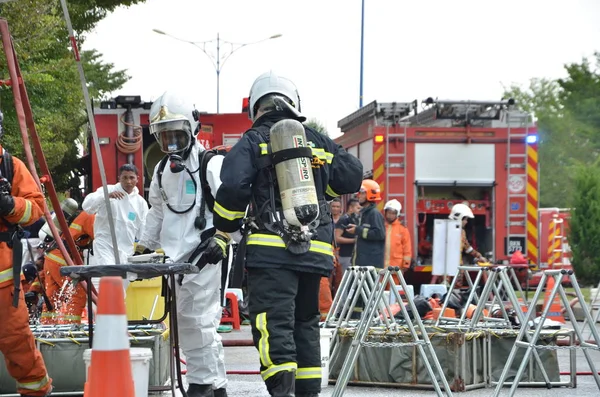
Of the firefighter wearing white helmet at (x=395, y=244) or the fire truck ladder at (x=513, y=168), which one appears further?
the fire truck ladder at (x=513, y=168)

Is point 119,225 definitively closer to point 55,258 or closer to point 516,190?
point 55,258

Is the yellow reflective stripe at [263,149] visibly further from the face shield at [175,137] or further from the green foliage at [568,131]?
the green foliage at [568,131]

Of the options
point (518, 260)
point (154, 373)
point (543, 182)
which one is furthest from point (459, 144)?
point (543, 182)

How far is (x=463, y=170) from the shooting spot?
19.3m

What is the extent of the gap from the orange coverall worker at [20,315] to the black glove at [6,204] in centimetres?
2

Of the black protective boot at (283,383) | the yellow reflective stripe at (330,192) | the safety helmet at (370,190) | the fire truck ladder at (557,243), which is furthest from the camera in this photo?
the fire truck ladder at (557,243)

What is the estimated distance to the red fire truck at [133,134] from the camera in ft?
56.3

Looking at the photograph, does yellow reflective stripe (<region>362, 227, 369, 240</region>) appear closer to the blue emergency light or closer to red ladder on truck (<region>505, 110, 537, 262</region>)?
red ladder on truck (<region>505, 110, 537, 262</region>)

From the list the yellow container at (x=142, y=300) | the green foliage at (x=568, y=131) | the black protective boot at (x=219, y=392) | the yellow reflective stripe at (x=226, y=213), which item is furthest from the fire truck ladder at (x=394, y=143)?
the green foliage at (x=568, y=131)

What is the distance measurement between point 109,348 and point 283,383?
1584 millimetres

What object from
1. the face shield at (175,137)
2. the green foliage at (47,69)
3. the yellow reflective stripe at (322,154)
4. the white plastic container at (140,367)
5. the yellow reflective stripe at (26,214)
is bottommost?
the white plastic container at (140,367)

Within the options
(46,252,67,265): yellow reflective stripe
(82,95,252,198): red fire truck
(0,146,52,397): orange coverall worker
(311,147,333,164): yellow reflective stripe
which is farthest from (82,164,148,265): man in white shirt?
(311,147,333,164): yellow reflective stripe

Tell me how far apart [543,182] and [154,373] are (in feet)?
224

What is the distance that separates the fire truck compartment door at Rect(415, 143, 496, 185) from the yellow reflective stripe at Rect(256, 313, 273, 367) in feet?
41.9
